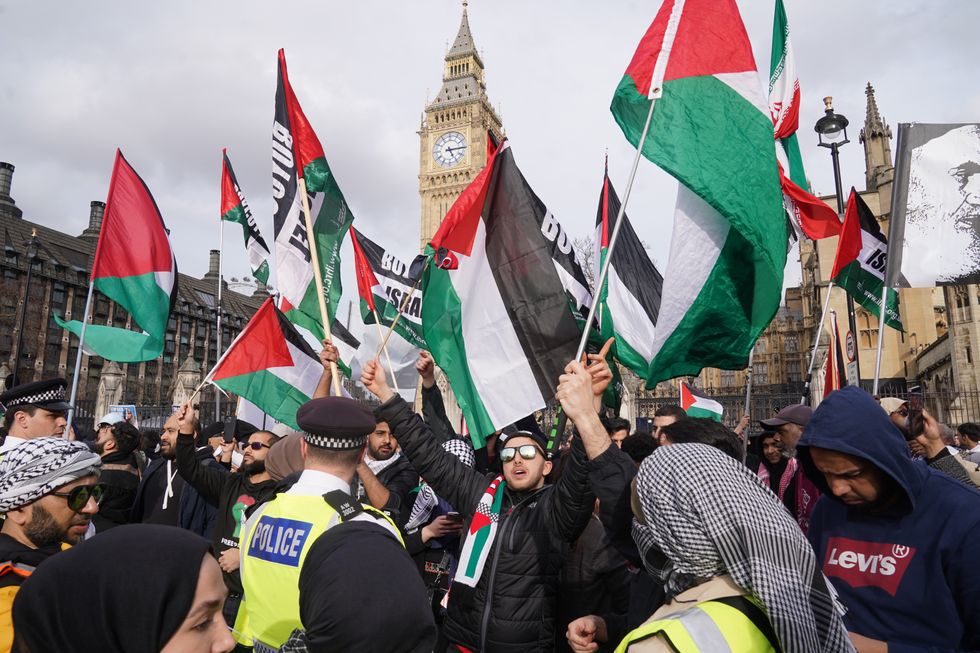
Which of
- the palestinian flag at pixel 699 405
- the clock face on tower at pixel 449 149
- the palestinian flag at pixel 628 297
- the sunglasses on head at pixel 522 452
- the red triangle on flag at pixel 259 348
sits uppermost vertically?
the clock face on tower at pixel 449 149

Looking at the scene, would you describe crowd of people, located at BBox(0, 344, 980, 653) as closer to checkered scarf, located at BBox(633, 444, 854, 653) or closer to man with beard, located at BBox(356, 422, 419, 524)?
checkered scarf, located at BBox(633, 444, 854, 653)

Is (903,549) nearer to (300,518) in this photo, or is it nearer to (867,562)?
(867,562)

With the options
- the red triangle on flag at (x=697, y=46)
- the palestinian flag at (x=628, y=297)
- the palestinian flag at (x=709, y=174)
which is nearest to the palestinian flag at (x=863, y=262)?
the palestinian flag at (x=628, y=297)

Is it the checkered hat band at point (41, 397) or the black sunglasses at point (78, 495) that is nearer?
the black sunglasses at point (78, 495)

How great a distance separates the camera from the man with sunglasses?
4.48 m

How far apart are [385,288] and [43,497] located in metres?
6.34

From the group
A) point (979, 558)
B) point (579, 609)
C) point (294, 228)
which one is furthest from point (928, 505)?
point (294, 228)

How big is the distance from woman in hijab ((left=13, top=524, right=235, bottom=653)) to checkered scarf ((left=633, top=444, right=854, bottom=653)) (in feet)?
3.84

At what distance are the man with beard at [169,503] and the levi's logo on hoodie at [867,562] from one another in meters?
4.50

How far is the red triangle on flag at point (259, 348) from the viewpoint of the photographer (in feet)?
20.3

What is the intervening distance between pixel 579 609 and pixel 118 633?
2.20m

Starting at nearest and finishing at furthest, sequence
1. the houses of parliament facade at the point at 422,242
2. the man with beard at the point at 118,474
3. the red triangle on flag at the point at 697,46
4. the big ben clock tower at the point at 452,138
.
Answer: the red triangle on flag at the point at 697,46 < the man with beard at the point at 118,474 < the houses of parliament facade at the point at 422,242 < the big ben clock tower at the point at 452,138

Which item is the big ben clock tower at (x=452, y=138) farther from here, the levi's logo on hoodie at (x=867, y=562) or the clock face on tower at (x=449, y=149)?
the levi's logo on hoodie at (x=867, y=562)

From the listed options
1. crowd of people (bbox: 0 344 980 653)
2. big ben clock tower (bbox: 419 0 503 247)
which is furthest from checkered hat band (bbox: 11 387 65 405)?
big ben clock tower (bbox: 419 0 503 247)
